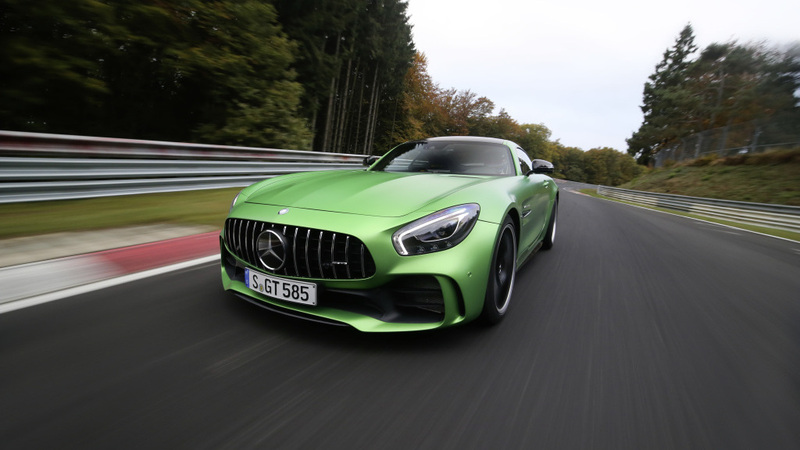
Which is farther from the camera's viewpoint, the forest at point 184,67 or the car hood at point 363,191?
the forest at point 184,67

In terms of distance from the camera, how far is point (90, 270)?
10.1ft

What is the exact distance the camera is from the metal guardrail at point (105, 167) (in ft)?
14.2

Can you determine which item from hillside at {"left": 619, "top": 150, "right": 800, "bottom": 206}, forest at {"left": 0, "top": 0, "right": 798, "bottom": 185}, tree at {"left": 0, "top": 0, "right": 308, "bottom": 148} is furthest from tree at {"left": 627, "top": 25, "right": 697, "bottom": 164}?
tree at {"left": 0, "top": 0, "right": 308, "bottom": 148}

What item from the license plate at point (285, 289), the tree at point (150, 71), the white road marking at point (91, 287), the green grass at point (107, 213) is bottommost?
the white road marking at point (91, 287)

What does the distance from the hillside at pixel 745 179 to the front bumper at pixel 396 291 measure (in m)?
19.4

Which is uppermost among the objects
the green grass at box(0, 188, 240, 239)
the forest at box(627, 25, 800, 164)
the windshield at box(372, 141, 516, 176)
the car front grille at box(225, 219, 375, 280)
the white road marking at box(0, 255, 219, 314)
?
the forest at box(627, 25, 800, 164)

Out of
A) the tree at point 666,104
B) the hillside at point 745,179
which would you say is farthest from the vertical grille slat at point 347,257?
the tree at point 666,104

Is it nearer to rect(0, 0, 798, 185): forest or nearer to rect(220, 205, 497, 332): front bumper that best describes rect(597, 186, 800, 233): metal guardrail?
rect(0, 0, 798, 185): forest

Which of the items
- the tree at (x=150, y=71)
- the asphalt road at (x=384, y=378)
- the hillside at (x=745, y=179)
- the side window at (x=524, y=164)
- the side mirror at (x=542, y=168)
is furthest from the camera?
the hillside at (x=745, y=179)

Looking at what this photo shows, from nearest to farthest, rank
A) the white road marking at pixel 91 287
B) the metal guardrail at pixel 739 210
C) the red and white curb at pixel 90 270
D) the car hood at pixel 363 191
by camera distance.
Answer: the car hood at pixel 363 191
the white road marking at pixel 91 287
the red and white curb at pixel 90 270
the metal guardrail at pixel 739 210

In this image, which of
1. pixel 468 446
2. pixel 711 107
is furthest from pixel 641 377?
pixel 711 107

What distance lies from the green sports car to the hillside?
19.1 m

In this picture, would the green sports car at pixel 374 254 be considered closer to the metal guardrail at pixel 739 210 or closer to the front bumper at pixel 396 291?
the front bumper at pixel 396 291

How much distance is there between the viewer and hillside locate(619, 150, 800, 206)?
17.2 meters
